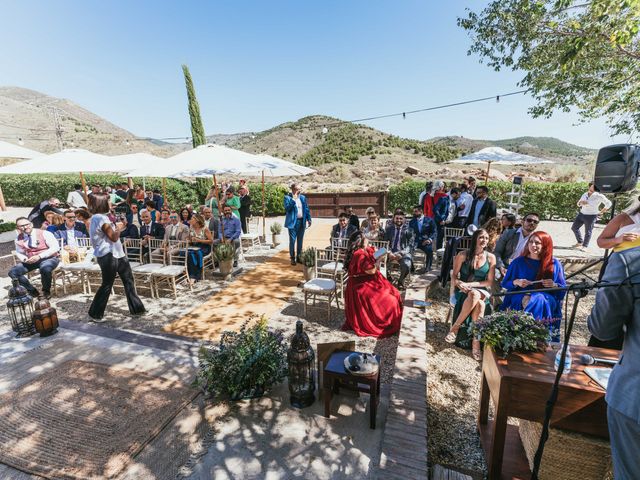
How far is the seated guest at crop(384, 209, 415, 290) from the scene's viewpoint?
6922mm

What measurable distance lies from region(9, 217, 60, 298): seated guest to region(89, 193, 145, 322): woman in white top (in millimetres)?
1888

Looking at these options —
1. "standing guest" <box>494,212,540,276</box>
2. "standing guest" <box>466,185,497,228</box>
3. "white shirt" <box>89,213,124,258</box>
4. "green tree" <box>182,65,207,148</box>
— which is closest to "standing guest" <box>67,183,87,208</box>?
"green tree" <box>182,65,207,148</box>

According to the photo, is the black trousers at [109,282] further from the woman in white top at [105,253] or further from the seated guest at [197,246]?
the seated guest at [197,246]

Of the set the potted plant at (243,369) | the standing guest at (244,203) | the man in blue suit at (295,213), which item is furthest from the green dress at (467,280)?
the standing guest at (244,203)

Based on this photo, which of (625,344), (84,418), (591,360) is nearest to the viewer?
(625,344)

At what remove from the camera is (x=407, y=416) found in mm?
3105

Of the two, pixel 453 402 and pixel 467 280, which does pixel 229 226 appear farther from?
pixel 453 402

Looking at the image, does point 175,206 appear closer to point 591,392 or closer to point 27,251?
point 27,251

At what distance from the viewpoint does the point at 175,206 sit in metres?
18.7

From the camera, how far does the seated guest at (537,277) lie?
4.14 m

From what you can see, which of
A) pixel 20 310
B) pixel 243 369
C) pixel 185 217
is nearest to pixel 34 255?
pixel 20 310

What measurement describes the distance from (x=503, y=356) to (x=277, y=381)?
2259mm

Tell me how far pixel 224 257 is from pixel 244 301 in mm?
1535

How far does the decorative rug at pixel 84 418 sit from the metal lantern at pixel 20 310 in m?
1.52
